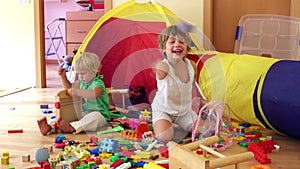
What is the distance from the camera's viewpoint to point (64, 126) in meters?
1.84

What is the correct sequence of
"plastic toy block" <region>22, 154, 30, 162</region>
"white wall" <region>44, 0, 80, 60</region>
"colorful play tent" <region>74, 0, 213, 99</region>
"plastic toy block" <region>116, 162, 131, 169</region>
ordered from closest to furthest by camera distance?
"plastic toy block" <region>116, 162, 131, 169</region> → "plastic toy block" <region>22, 154, 30, 162</region> → "colorful play tent" <region>74, 0, 213, 99</region> → "white wall" <region>44, 0, 80, 60</region>

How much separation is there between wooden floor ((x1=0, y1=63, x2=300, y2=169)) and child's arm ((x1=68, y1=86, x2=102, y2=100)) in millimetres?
186

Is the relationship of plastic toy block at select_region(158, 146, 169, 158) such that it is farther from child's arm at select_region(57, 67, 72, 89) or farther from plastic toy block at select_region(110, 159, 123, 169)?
child's arm at select_region(57, 67, 72, 89)

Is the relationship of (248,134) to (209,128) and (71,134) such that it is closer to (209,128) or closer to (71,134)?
(209,128)

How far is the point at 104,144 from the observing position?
1.56 metres

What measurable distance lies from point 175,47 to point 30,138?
2.34ft

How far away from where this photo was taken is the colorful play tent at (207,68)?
1.67 m

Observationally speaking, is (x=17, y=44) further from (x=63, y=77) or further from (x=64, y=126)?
(x=64, y=126)

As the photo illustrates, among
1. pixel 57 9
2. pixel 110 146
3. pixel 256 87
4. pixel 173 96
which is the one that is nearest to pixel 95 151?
pixel 110 146

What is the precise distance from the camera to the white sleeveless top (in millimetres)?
1770

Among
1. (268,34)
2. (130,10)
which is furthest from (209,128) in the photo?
(268,34)

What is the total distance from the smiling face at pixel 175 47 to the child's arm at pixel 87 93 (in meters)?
0.37

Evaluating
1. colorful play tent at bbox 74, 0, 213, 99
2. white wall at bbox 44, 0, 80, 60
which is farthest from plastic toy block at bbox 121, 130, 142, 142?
white wall at bbox 44, 0, 80, 60

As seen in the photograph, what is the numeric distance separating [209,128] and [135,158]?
38 centimetres
